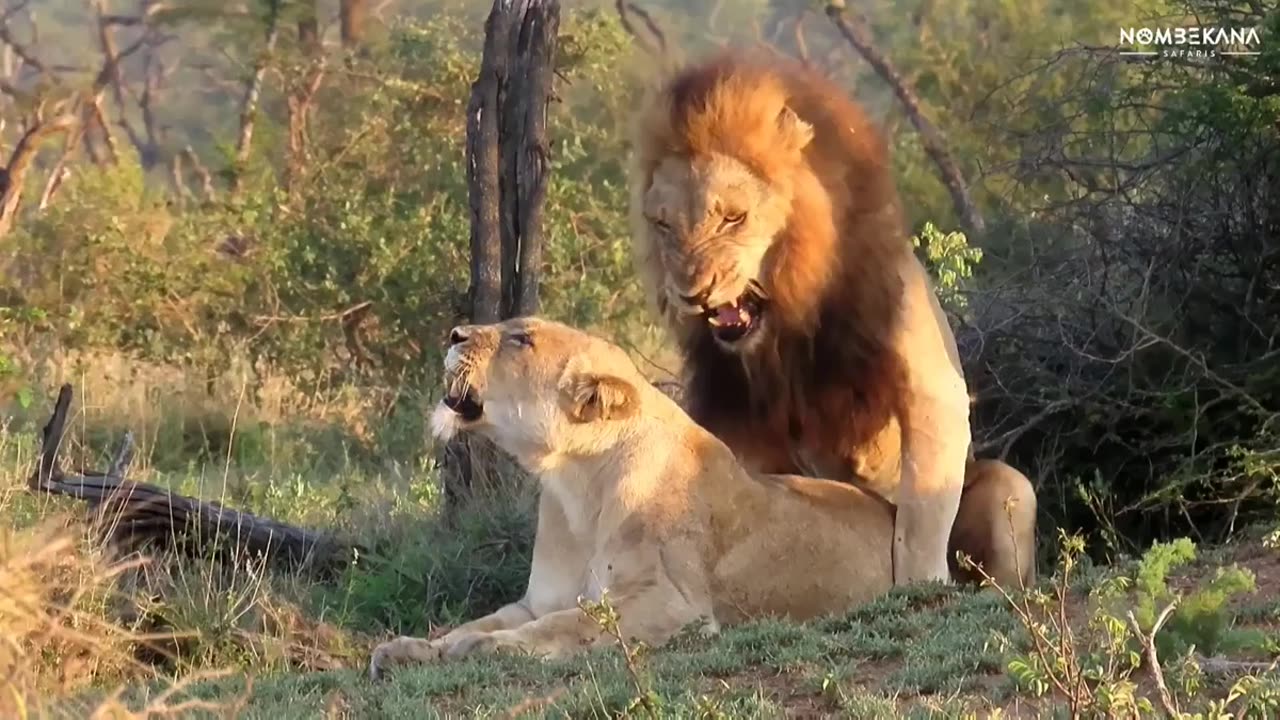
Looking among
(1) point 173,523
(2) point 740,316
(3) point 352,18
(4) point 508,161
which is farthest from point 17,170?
(3) point 352,18

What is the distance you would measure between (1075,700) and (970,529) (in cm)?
273

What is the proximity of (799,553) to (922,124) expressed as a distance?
1411 cm

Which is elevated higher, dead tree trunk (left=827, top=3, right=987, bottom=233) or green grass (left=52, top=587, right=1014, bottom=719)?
dead tree trunk (left=827, top=3, right=987, bottom=233)

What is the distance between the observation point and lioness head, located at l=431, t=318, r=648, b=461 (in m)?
5.64

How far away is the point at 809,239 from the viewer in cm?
564

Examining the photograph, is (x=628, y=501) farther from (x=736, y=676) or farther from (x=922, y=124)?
(x=922, y=124)

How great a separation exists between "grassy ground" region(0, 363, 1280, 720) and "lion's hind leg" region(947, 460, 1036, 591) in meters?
0.24

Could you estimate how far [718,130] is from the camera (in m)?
5.58

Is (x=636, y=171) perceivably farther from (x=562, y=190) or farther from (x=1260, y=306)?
(x=562, y=190)

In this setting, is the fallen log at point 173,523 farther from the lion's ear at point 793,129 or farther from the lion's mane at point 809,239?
the lion's ear at point 793,129

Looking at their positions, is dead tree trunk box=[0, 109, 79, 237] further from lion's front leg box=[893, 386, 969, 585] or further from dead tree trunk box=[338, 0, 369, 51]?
dead tree trunk box=[338, 0, 369, 51]

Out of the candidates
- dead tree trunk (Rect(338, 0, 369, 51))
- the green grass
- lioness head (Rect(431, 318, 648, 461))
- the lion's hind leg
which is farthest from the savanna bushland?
dead tree trunk (Rect(338, 0, 369, 51))

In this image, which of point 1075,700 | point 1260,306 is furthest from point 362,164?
point 1075,700

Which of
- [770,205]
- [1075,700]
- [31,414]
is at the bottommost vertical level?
[31,414]
